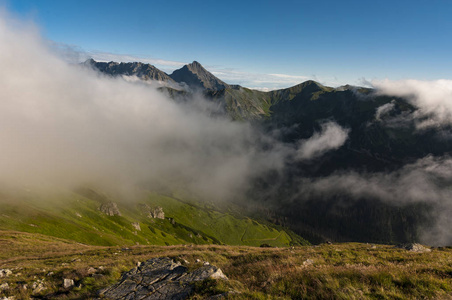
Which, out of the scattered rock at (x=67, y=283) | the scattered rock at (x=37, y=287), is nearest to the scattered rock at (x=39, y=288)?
the scattered rock at (x=37, y=287)

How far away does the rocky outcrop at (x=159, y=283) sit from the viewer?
464 inches

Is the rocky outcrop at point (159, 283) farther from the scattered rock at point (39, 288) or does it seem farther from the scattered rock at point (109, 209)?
the scattered rock at point (109, 209)

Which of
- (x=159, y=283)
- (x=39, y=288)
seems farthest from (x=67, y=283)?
(x=159, y=283)

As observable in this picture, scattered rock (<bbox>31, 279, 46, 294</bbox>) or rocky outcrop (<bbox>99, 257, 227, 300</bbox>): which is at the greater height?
rocky outcrop (<bbox>99, 257, 227, 300</bbox>)

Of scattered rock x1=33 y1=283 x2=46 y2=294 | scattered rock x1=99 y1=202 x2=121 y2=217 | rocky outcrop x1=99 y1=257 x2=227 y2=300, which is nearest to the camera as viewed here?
rocky outcrop x1=99 y1=257 x2=227 y2=300

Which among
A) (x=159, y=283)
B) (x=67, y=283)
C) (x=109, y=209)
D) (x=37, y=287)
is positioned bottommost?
(x=109, y=209)

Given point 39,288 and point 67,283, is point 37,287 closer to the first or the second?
point 39,288

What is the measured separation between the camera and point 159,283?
43.1ft

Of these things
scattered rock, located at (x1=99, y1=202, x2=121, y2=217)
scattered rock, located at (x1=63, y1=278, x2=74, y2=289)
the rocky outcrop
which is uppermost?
the rocky outcrop

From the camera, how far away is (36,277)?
1939 cm

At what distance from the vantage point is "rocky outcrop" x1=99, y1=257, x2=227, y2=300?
11781 mm

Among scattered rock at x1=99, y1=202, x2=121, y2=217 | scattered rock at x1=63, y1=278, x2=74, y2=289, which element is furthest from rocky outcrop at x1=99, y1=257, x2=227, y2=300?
scattered rock at x1=99, y1=202, x2=121, y2=217

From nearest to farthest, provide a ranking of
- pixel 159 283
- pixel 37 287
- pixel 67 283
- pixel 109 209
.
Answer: pixel 159 283, pixel 67 283, pixel 37 287, pixel 109 209

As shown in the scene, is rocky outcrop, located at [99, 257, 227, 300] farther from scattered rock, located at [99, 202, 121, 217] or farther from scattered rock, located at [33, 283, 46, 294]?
scattered rock, located at [99, 202, 121, 217]
